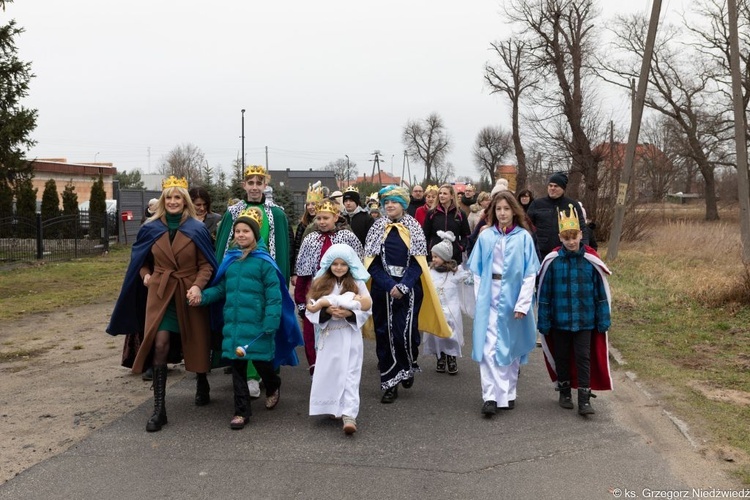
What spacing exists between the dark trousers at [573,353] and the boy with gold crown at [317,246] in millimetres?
2108

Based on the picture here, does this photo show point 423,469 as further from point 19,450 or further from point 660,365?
point 660,365

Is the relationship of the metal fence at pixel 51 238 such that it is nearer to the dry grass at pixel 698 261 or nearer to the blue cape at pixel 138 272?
the blue cape at pixel 138 272

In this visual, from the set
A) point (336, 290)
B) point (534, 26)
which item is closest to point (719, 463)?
point (336, 290)

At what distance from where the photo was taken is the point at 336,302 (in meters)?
5.90

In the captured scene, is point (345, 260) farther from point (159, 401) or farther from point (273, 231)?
point (159, 401)

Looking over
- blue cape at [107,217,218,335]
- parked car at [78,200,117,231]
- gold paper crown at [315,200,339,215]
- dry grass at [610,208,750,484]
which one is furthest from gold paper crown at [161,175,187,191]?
parked car at [78,200,117,231]

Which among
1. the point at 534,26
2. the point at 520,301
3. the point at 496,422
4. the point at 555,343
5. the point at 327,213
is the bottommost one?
the point at 496,422

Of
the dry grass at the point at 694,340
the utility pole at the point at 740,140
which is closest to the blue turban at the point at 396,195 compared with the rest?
the dry grass at the point at 694,340

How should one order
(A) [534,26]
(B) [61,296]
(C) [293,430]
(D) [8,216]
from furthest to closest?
(A) [534,26] → (D) [8,216] → (B) [61,296] → (C) [293,430]

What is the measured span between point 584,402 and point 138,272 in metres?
3.91

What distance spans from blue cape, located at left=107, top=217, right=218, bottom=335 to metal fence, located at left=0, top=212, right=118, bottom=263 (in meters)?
15.8

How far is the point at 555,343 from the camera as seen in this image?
6.45 metres

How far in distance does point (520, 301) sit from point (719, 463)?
79.2 inches

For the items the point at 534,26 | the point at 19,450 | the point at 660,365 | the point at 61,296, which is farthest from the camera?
the point at 534,26
